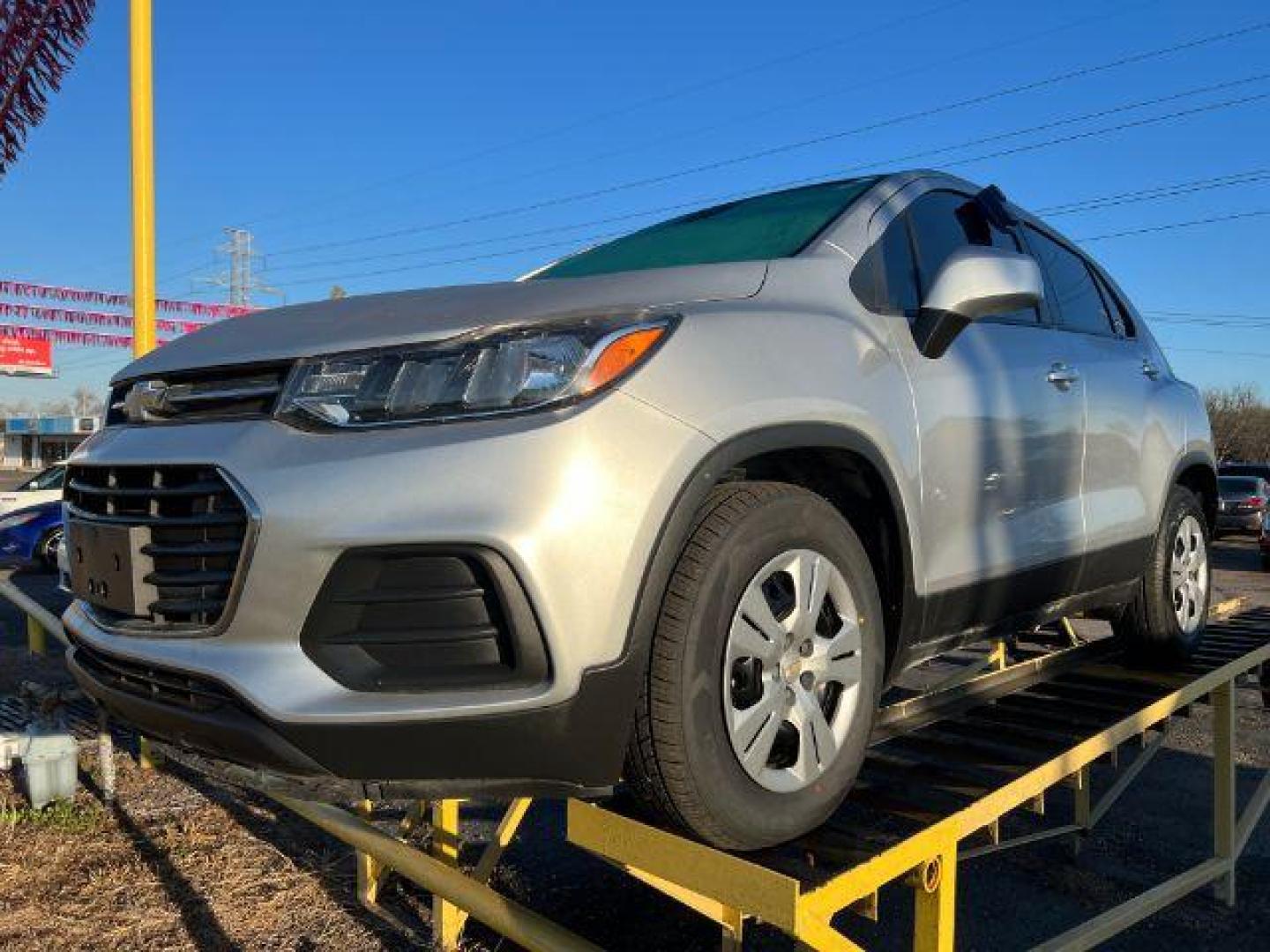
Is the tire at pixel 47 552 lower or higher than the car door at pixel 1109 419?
lower

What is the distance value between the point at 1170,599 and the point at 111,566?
346 cm

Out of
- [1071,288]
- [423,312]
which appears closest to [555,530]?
[423,312]

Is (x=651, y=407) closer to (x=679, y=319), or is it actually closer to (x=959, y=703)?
(x=679, y=319)

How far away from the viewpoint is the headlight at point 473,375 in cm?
181

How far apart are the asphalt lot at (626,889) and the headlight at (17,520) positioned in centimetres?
1014

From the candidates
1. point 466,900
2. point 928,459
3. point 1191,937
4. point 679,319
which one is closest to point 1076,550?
point 928,459

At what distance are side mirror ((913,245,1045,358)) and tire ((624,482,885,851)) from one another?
0.57 metres

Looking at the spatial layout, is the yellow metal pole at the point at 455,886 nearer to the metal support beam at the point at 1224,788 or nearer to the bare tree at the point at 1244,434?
the metal support beam at the point at 1224,788

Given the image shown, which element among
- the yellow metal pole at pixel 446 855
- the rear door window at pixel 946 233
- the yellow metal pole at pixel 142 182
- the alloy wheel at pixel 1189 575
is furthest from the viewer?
the yellow metal pole at pixel 142 182

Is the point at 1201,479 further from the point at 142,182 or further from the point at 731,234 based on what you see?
the point at 142,182

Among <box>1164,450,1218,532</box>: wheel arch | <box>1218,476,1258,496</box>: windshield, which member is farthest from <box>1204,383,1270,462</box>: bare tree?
<box>1164,450,1218,532</box>: wheel arch

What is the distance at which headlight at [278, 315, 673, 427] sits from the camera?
1814mm

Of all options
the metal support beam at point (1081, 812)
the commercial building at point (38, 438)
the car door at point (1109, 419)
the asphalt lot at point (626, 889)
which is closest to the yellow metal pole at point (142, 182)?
the asphalt lot at point (626, 889)

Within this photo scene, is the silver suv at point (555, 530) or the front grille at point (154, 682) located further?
the front grille at point (154, 682)
